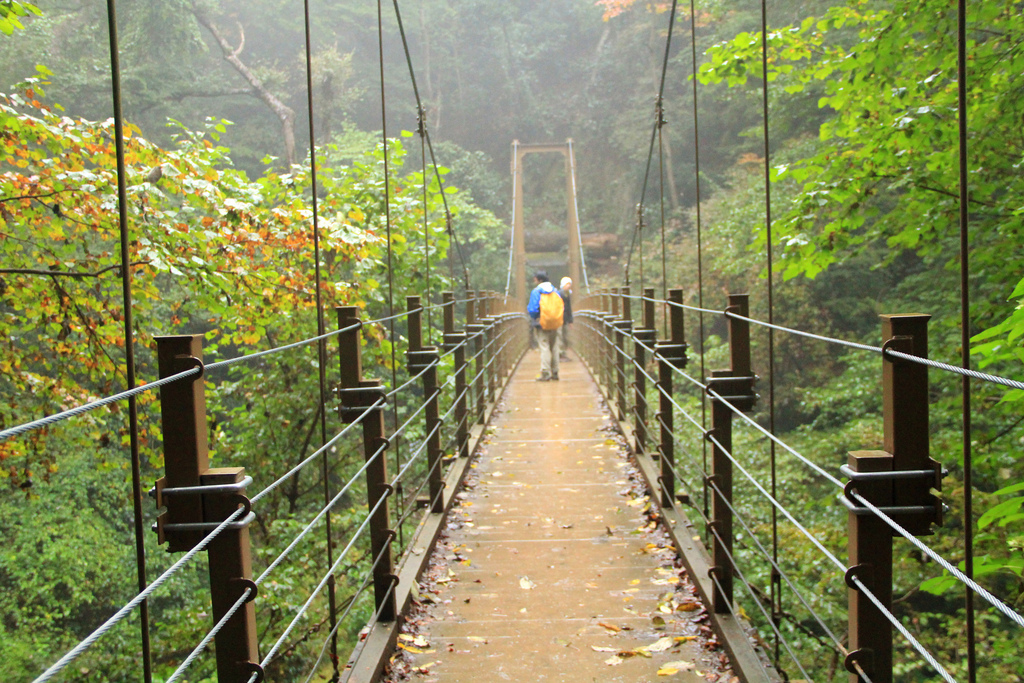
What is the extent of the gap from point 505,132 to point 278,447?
2686cm

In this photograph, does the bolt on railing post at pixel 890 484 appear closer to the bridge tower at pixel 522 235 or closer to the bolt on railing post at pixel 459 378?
the bolt on railing post at pixel 459 378

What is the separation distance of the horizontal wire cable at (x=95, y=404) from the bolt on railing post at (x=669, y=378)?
2.17 m

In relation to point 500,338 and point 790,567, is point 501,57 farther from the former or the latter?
point 790,567

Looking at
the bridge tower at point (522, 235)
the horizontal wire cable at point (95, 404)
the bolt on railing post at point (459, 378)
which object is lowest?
the bolt on railing post at point (459, 378)

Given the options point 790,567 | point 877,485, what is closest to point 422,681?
point 877,485

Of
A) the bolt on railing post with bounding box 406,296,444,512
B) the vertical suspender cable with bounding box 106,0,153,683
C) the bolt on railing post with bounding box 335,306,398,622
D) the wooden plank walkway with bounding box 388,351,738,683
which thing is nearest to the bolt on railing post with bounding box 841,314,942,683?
the wooden plank walkway with bounding box 388,351,738,683

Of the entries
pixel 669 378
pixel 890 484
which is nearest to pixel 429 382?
pixel 669 378

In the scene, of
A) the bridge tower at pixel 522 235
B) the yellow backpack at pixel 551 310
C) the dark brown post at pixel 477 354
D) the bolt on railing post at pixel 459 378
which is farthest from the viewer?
the bridge tower at pixel 522 235

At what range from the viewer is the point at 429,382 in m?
3.34

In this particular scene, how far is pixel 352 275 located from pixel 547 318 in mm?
1931

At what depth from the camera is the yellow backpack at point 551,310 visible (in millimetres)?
7977

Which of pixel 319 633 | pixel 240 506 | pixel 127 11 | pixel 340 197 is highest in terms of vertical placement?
pixel 127 11

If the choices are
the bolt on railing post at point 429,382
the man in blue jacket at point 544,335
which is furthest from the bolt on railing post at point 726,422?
the man in blue jacket at point 544,335

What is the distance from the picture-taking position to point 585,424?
5977 mm
